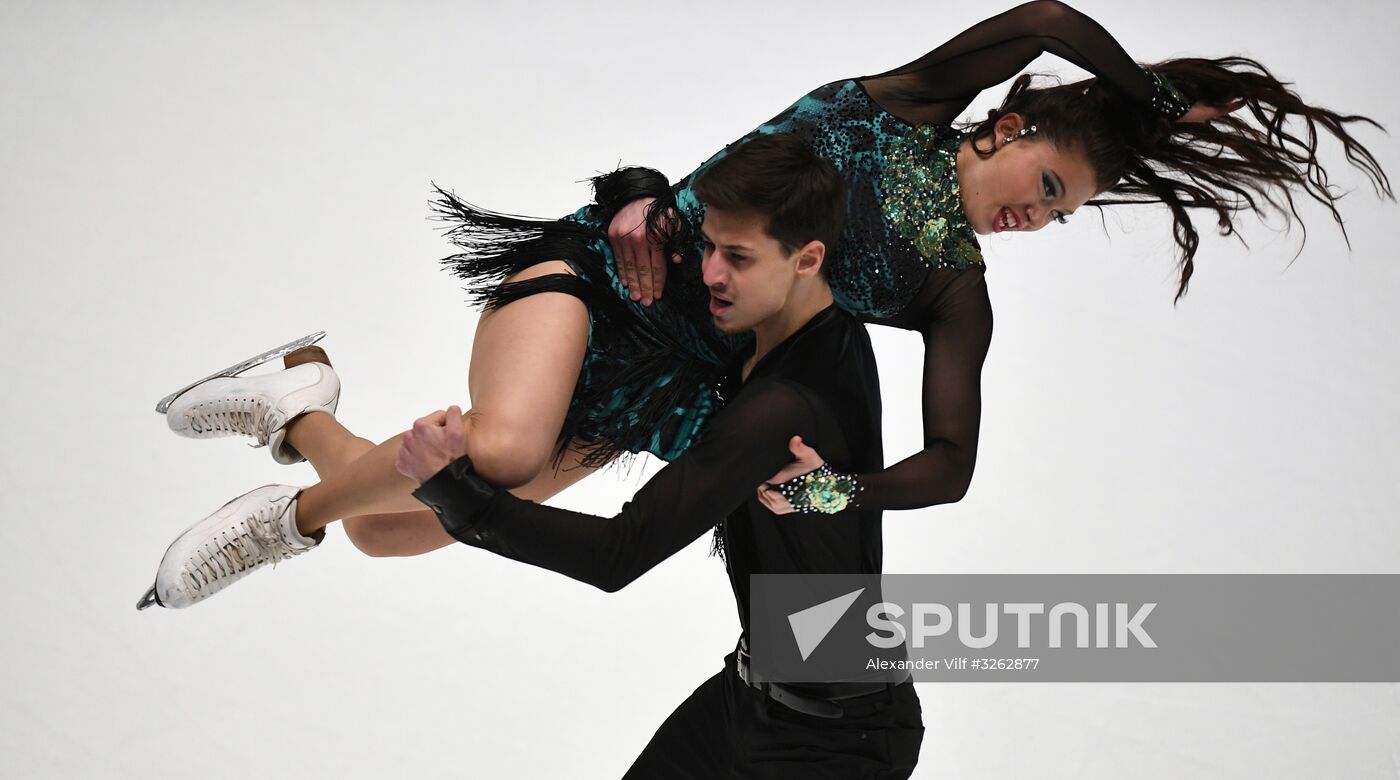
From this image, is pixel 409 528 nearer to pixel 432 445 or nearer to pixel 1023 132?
pixel 432 445

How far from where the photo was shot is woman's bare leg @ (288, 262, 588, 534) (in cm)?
229

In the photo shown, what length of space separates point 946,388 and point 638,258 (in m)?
0.62

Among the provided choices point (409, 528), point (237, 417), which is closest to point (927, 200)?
point (409, 528)

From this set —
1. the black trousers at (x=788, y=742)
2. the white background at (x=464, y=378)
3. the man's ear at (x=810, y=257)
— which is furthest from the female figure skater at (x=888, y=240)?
the white background at (x=464, y=378)

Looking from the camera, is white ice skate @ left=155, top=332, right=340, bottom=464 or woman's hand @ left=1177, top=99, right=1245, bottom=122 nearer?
woman's hand @ left=1177, top=99, right=1245, bottom=122

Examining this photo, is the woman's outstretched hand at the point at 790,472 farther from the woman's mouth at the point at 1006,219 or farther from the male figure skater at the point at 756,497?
the woman's mouth at the point at 1006,219

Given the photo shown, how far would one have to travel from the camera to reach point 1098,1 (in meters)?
6.59

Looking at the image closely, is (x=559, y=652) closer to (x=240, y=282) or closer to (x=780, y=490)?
(x=780, y=490)

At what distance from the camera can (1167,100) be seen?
2.56 metres

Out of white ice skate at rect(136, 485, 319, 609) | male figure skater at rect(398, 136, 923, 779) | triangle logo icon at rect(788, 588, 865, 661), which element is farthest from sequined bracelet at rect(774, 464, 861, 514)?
white ice skate at rect(136, 485, 319, 609)

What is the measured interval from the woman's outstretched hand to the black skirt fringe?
0.48 m

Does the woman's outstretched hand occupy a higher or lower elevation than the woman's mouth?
lower

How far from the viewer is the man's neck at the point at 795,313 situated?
2.28 meters

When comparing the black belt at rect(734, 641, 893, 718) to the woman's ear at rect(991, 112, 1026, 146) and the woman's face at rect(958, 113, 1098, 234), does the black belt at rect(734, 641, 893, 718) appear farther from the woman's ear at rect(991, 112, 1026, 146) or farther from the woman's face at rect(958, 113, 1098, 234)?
the woman's ear at rect(991, 112, 1026, 146)
